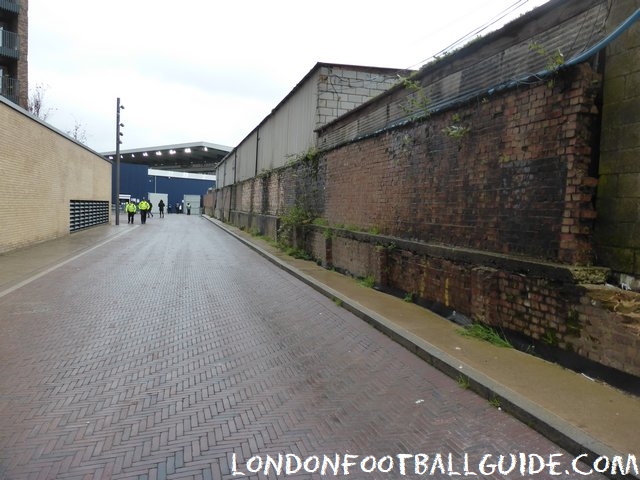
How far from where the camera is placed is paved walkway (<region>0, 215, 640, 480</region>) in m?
3.36

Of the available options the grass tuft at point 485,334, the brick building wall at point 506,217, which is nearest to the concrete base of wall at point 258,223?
the brick building wall at point 506,217

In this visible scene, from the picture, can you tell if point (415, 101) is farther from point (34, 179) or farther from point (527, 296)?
point (34, 179)

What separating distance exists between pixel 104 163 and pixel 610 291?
29.7 metres

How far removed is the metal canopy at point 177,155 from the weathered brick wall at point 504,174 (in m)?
52.5

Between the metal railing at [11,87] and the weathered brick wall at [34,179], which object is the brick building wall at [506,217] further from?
the metal railing at [11,87]

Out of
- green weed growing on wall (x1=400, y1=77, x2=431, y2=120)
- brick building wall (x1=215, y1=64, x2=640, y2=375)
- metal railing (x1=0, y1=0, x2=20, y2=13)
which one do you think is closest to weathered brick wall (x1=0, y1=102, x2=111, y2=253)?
brick building wall (x1=215, y1=64, x2=640, y2=375)

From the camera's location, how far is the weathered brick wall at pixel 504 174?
4.95m

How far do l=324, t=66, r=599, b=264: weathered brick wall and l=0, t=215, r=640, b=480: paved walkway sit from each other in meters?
1.31

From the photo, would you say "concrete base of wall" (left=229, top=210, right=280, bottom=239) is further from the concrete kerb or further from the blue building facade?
the blue building facade

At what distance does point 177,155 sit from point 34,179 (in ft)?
179

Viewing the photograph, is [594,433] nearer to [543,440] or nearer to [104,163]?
[543,440]

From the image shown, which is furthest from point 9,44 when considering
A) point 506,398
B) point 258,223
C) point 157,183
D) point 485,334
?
point 506,398

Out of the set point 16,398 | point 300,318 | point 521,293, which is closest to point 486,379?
point 521,293

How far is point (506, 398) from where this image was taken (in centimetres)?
414
